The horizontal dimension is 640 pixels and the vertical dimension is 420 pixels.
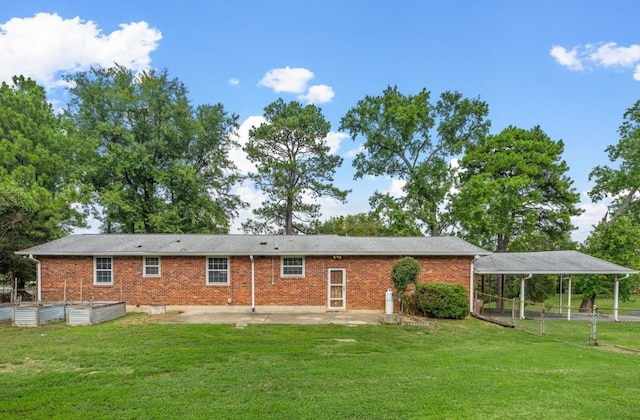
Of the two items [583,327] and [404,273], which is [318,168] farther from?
[583,327]

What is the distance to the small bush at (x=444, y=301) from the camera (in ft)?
43.7

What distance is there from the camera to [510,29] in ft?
52.8

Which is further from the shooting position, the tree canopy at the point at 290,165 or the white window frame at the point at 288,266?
the tree canopy at the point at 290,165

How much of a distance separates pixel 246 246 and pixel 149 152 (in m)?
14.1

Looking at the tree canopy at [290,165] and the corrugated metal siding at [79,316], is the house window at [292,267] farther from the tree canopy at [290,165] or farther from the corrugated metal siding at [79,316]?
the tree canopy at [290,165]

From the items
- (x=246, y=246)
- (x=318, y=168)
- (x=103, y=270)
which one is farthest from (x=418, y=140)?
(x=103, y=270)

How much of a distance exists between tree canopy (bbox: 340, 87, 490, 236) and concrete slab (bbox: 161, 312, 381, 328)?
14153mm

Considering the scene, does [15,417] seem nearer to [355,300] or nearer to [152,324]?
[152,324]

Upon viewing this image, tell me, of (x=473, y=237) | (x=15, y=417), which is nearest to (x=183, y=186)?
(x=473, y=237)

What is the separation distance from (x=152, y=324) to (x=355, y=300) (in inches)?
293

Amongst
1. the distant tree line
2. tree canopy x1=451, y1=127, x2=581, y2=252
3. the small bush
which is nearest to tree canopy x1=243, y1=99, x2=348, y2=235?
the distant tree line

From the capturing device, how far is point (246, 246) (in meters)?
15.1

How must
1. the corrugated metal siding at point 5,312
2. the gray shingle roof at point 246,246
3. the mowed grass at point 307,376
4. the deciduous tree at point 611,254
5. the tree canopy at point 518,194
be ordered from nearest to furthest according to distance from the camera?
the mowed grass at point 307,376 → the corrugated metal siding at point 5,312 → the gray shingle roof at point 246,246 → the deciduous tree at point 611,254 → the tree canopy at point 518,194

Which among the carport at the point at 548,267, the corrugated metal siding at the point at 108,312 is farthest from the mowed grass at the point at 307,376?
the carport at the point at 548,267
